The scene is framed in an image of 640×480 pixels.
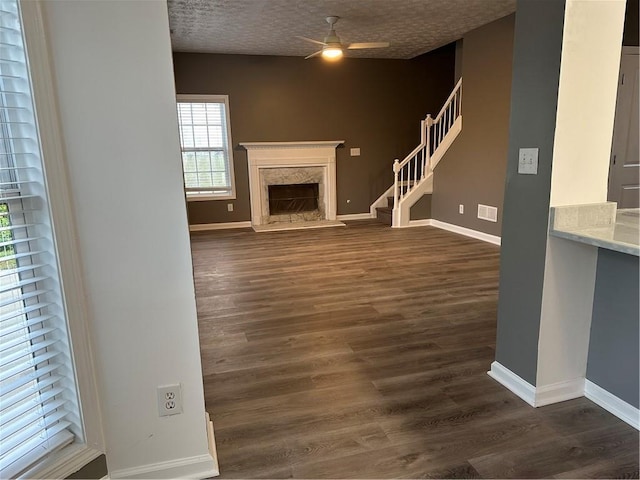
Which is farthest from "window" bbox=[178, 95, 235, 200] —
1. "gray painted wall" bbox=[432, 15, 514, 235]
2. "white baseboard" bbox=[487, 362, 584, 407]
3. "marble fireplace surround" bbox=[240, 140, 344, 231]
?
"white baseboard" bbox=[487, 362, 584, 407]

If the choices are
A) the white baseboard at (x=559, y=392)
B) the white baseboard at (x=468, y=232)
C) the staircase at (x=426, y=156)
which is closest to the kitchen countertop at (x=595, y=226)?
the white baseboard at (x=559, y=392)

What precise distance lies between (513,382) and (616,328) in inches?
22.1

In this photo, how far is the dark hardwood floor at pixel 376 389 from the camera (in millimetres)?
1810

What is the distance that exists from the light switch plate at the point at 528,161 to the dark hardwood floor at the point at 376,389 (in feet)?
3.79

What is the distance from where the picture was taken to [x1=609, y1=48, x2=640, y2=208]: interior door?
3.96 m

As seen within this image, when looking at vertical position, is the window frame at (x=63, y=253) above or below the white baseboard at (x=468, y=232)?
above

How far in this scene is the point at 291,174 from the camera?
7.31 meters

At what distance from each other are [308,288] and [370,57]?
16.0 ft

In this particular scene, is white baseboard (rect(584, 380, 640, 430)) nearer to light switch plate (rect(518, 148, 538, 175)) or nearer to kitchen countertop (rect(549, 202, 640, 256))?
kitchen countertop (rect(549, 202, 640, 256))

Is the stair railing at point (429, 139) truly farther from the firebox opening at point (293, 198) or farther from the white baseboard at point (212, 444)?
the white baseboard at point (212, 444)

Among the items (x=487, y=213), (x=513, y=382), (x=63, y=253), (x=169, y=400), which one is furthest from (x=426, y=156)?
(x=63, y=253)

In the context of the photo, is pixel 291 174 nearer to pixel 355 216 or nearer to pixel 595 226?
pixel 355 216

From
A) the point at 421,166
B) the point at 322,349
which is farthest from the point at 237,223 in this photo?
the point at 322,349

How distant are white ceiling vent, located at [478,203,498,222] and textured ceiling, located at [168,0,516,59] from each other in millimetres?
2308
